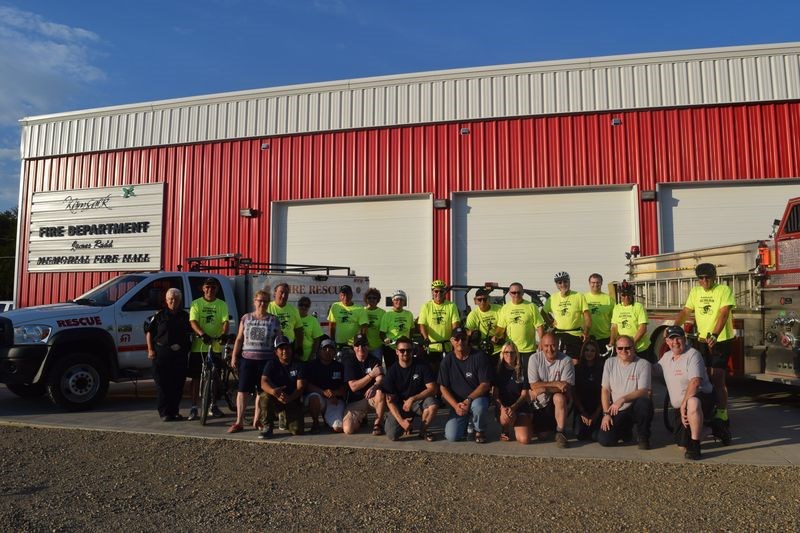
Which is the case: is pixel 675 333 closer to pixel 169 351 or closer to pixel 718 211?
pixel 169 351

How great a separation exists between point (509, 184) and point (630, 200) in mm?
2896

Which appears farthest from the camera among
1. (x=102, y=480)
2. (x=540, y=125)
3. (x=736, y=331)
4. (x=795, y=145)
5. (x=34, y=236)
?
(x=34, y=236)

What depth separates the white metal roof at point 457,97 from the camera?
13.9 meters

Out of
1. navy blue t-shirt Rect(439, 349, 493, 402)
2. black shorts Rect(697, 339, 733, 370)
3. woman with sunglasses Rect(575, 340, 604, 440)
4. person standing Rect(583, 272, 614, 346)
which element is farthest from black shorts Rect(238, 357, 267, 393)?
black shorts Rect(697, 339, 733, 370)

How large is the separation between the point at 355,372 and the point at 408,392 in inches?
29.6

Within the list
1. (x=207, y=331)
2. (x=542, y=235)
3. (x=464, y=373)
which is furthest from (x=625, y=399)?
(x=542, y=235)

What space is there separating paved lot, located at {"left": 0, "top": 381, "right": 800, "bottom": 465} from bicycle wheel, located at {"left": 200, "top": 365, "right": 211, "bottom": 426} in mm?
145

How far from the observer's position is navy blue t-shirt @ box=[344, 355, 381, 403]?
23.0ft

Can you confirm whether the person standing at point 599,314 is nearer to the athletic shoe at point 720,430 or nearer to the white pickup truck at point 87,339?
the athletic shoe at point 720,430

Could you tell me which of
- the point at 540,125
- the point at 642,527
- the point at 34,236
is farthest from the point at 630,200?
the point at 34,236

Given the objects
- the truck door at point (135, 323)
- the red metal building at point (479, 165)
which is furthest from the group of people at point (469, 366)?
the red metal building at point (479, 165)

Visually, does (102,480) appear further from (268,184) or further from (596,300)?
(268,184)

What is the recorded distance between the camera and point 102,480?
4934mm

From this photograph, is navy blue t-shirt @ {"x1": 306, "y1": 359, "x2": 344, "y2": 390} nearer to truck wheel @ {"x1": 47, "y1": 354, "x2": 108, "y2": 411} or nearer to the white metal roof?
truck wheel @ {"x1": 47, "y1": 354, "x2": 108, "y2": 411}
